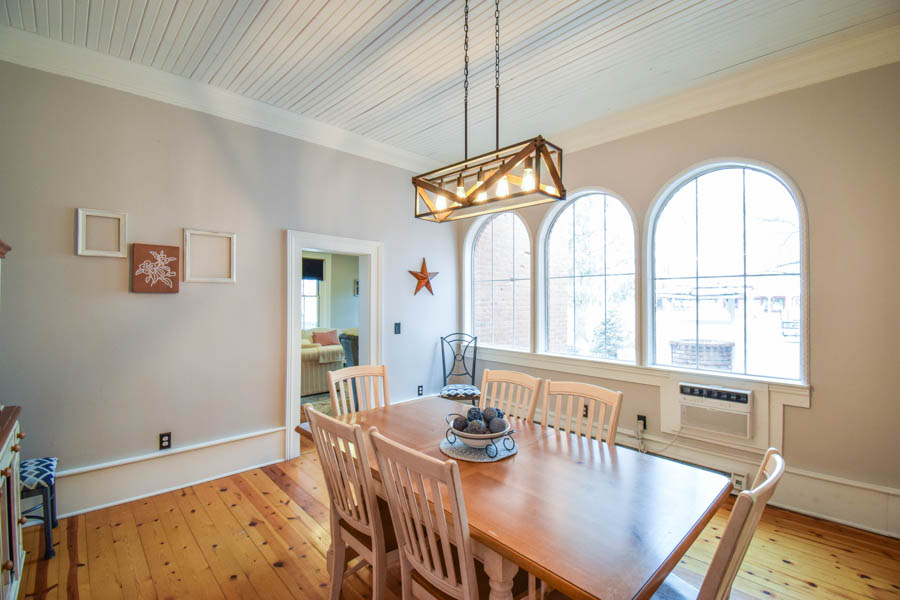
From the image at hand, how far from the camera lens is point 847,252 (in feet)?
8.33

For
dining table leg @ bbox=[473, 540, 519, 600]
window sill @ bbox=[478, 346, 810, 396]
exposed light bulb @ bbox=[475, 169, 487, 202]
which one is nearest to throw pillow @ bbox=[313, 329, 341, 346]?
window sill @ bbox=[478, 346, 810, 396]

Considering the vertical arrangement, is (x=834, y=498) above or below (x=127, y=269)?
below

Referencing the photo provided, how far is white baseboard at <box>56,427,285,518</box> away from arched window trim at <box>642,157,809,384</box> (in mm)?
3328

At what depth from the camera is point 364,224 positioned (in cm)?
407

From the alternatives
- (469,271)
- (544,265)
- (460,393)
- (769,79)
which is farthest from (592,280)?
(769,79)

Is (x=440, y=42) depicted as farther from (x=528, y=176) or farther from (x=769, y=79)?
(x=769, y=79)

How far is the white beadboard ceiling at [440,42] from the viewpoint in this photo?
2.19 m

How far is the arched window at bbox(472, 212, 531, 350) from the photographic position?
443cm

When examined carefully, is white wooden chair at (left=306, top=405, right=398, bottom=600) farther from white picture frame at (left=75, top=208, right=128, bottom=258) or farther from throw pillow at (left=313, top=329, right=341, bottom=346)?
throw pillow at (left=313, top=329, right=341, bottom=346)

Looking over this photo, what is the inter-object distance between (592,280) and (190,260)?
346 cm

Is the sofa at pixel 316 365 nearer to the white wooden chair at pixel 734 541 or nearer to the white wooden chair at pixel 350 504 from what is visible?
the white wooden chair at pixel 350 504

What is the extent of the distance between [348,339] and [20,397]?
4.70 m

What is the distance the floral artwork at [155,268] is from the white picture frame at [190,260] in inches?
2.5

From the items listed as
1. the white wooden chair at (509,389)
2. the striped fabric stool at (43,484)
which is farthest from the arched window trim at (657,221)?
the striped fabric stool at (43,484)
